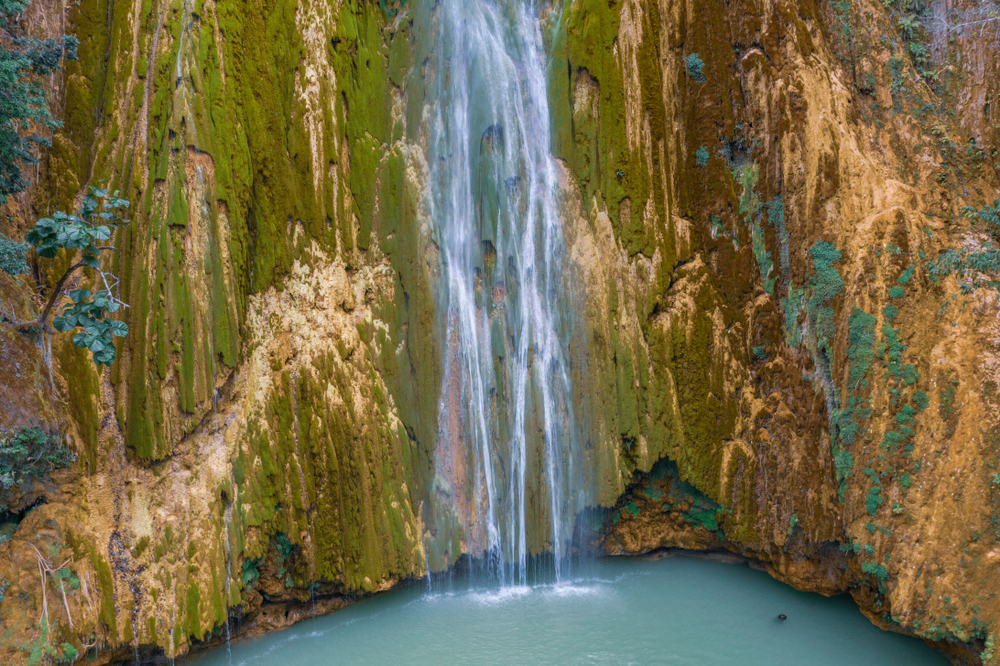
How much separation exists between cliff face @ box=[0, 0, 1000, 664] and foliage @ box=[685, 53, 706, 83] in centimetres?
4

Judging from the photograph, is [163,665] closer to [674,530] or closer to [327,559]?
[327,559]

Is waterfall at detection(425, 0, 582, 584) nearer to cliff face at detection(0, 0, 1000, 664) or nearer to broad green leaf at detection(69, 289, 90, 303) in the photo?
cliff face at detection(0, 0, 1000, 664)

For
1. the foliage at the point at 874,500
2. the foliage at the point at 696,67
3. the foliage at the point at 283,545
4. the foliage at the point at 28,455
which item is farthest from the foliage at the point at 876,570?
the foliage at the point at 28,455

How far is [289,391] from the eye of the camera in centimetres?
986

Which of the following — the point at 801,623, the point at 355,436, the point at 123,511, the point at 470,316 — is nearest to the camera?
the point at 123,511

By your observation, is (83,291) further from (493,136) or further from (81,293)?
(493,136)

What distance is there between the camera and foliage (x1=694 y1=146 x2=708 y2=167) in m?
11.2

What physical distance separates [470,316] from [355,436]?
9.19 ft

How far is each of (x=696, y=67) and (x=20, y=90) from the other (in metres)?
10.00

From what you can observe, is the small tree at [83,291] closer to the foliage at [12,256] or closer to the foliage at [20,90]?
the foliage at [12,256]

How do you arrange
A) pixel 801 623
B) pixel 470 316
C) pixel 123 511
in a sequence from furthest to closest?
pixel 470 316 < pixel 801 623 < pixel 123 511

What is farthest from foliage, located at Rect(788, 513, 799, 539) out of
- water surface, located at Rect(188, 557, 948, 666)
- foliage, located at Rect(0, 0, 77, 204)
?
foliage, located at Rect(0, 0, 77, 204)

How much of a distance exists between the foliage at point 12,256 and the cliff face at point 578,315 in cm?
97

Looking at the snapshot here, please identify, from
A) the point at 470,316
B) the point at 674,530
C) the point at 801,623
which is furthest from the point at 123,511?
the point at 801,623
